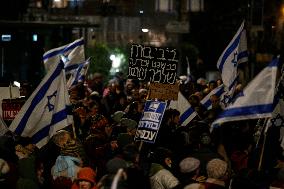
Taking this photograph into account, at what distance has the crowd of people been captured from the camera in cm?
884

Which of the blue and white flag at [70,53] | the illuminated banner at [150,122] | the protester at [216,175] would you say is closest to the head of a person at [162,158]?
the illuminated banner at [150,122]

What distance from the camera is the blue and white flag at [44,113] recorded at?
10.7 m

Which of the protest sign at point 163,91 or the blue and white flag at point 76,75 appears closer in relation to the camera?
the protest sign at point 163,91

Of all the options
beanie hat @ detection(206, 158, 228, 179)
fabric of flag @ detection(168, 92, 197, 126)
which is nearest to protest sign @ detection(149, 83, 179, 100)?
fabric of flag @ detection(168, 92, 197, 126)

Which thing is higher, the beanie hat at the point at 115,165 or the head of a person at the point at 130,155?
the beanie hat at the point at 115,165

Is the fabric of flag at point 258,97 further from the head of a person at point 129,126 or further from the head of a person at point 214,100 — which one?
the head of a person at point 214,100

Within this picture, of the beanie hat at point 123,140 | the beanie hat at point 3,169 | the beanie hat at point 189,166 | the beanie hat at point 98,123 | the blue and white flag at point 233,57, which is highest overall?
the blue and white flag at point 233,57

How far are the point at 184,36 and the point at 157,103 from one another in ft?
128

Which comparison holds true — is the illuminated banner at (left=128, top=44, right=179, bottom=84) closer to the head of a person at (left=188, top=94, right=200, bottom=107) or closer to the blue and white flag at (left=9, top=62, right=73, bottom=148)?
the blue and white flag at (left=9, top=62, right=73, bottom=148)

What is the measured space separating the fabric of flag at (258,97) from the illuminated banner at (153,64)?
11.1ft

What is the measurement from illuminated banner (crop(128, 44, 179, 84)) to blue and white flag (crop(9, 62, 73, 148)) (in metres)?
1.92

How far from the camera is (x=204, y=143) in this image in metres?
11.0

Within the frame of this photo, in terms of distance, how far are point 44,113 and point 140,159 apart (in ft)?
4.69

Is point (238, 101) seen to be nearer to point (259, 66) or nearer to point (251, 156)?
point (251, 156)
